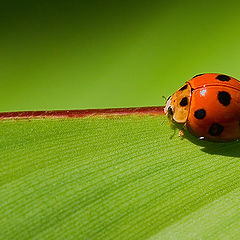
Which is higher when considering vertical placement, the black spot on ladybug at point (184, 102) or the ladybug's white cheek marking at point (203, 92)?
the ladybug's white cheek marking at point (203, 92)

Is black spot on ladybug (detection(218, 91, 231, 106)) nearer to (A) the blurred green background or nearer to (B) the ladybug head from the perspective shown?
(B) the ladybug head

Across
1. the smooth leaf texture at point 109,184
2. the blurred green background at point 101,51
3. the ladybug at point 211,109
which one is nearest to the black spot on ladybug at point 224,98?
the ladybug at point 211,109

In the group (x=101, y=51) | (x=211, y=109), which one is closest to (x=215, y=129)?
(x=211, y=109)

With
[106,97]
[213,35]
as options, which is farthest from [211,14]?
[106,97]

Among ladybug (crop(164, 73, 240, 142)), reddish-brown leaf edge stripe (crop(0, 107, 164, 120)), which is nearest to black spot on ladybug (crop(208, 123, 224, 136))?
ladybug (crop(164, 73, 240, 142))

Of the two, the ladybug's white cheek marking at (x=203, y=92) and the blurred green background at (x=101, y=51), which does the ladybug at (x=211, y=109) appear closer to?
the ladybug's white cheek marking at (x=203, y=92)

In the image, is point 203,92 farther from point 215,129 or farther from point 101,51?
point 101,51

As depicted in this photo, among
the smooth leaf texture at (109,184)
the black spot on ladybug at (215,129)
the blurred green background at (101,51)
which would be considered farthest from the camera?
the blurred green background at (101,51)
